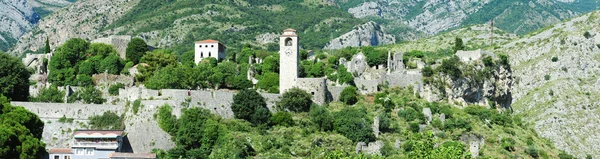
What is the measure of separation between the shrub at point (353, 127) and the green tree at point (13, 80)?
24.6 m

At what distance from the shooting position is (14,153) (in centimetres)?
5344

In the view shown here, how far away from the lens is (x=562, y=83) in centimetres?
10250

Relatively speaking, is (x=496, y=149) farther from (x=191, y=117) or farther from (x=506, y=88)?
(x=191, y=117)

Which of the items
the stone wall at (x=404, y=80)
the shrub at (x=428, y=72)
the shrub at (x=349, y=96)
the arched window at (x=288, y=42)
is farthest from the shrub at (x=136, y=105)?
the shrub at (x=428, y=72)

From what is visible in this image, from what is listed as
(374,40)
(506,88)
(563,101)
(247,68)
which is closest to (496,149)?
(506,88)

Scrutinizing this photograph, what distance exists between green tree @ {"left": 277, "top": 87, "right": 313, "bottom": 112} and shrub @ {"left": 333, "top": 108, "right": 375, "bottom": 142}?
2692mm

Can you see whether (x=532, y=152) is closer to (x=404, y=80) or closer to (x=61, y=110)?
(x=404, y=80)

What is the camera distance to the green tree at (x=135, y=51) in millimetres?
83000

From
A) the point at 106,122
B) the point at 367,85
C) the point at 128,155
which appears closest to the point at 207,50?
the point at 367,85

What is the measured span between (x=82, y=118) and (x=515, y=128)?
1708 inches

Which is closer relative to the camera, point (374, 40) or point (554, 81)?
point (554, 81)

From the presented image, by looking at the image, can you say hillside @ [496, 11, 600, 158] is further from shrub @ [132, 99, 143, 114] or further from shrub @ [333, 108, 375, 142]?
shrub @ [132, 99, 143, 114]

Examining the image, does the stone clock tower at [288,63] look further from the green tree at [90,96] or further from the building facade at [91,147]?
the building facade at [91,147]

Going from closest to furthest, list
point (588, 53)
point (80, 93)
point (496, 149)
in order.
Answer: point (80, 93), point (496, 149), point (588, 53)
